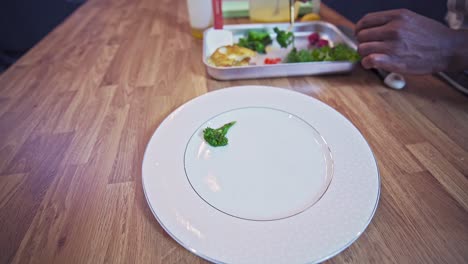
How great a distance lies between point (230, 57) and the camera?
0.65 meters

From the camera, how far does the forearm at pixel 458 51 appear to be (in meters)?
0.52

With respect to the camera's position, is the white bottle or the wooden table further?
the white bottle

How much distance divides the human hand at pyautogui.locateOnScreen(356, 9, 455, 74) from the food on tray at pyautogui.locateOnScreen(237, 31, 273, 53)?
0.31 m

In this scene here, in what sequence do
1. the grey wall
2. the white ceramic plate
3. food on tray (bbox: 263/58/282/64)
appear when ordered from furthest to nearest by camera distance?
the grey wall, food on tray (bbox: 263/58/282/64), the white ceramic plate

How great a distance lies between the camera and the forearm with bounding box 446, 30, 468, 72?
518 mm

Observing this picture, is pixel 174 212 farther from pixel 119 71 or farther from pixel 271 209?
pixel 119 71

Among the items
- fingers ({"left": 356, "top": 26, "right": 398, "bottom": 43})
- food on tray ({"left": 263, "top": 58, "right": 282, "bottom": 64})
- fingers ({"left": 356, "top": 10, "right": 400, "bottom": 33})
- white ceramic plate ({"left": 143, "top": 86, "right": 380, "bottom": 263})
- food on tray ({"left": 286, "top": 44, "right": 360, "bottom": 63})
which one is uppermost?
fingers ({"left": 356, "top": 10, "right": 400, "bottom": 33})

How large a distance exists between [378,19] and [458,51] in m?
0.18

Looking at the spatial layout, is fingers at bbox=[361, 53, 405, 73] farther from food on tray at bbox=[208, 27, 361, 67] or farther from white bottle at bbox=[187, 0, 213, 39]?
white bottle at bbox=[187, 0, 213, 39]

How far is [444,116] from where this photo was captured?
1.67 ft

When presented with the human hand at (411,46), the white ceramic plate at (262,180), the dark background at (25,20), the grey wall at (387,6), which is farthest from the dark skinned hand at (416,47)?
the dark background at (25,20)

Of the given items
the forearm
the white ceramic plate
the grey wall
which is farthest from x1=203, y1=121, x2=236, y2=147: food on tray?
the grey wall

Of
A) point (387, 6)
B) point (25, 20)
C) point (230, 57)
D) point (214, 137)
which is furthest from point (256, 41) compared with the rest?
point (25, 20)

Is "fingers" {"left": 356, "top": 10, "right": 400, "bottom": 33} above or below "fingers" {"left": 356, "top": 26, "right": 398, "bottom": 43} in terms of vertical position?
above
